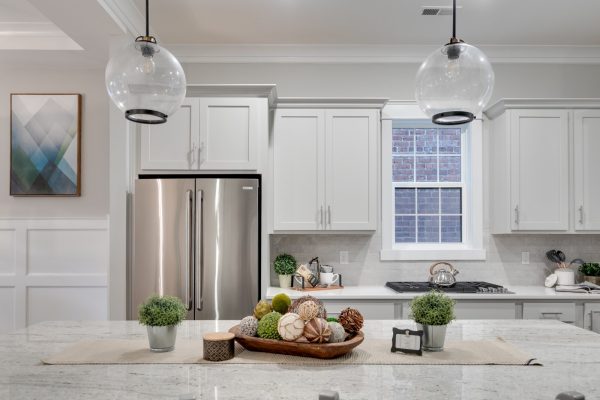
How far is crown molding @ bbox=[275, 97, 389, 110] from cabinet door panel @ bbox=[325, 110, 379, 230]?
5 cm

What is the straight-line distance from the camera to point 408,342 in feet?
5.53

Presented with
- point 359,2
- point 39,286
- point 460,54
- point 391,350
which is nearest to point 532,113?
point 359,2

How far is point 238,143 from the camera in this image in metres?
3.54

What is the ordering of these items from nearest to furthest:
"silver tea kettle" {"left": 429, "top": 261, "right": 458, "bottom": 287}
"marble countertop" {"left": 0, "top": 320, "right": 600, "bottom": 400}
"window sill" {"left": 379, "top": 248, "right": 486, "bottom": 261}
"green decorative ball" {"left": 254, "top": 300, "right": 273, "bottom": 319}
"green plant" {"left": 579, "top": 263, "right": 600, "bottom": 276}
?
"marble countertop" {"left": 0, "top": 320, "right": 600, "bottom": 400} → "green decorative ball" {"left": 254, "top": 300, "right": 273, "bottom": 319} → "silver tea kettle" {"left": 429, "top": 261, "right": 458, "bottom": 287} → "green plant" {"left": 579, "top": 263, "right": 600, "bottom": 276} → "window sill" {"left": 379, "top": 248, "right": 486, "bottom": 261}

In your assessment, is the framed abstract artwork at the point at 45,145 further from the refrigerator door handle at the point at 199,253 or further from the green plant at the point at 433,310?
the green plant at the point at 433,310

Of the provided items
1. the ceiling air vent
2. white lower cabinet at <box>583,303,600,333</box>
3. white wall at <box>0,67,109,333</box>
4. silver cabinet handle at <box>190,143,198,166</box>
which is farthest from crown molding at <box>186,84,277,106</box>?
white lower cabinet at <box>583,303,600,333</box>

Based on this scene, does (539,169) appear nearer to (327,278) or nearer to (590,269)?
(590,269)

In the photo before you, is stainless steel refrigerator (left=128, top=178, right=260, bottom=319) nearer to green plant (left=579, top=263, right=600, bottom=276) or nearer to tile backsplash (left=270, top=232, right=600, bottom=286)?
tile backsplash (left=270, top=232, right=600, bottom=286)

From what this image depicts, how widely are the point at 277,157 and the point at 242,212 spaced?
2.04 ft

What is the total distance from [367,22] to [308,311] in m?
2.59

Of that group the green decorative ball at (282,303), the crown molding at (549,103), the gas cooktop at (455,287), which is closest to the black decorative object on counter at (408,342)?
the green decorative ball at (282,303)

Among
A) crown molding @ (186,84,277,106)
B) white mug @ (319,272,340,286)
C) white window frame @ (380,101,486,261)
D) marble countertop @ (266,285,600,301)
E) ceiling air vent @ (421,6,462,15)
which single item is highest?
ceiling air vent @ (421,6,462,15)

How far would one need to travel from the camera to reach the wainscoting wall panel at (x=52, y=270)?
408cm

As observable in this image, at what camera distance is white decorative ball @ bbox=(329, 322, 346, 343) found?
165 cm
